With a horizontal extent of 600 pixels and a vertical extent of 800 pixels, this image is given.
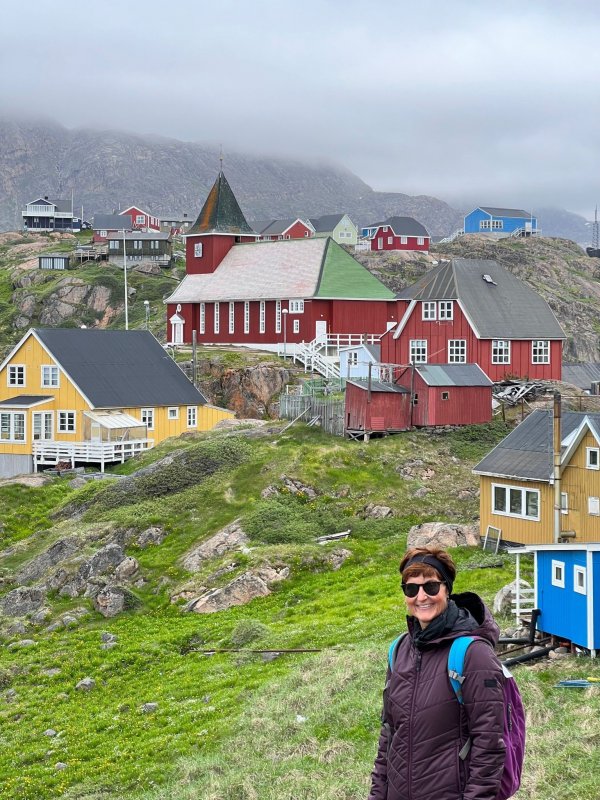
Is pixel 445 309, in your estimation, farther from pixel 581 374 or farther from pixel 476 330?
Answer: pixel 581 374

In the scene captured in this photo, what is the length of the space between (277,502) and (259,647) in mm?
12190

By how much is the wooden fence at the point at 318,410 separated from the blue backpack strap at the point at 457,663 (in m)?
38.0

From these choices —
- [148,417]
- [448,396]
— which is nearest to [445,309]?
[448,396]

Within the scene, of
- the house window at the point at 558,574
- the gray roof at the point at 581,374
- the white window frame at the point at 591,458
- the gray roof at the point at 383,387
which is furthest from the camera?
the gray roof at the point at 581,374

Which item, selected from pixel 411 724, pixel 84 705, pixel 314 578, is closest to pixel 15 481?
pixel 314 578

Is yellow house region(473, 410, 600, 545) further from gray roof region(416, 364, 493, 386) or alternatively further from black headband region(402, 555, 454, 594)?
black headband region(402, 555, 454, 594)

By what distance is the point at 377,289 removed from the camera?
72188mm


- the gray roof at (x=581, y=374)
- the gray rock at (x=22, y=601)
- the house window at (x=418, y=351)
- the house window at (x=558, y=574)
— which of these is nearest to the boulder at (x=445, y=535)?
the house window at (x=558, y=574)

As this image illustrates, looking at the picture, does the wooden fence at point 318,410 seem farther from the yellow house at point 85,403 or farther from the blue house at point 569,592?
the blue house at point 569,592

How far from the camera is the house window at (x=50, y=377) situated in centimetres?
5394

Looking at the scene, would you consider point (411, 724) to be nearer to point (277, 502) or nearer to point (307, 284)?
point (277, 502)

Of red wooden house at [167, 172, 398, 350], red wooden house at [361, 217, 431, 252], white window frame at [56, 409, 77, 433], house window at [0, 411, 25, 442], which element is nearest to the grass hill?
white window frame at [56, 409, 77, 433]

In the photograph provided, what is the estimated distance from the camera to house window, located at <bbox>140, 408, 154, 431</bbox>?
54.6 metres

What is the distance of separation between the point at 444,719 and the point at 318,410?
130ft
